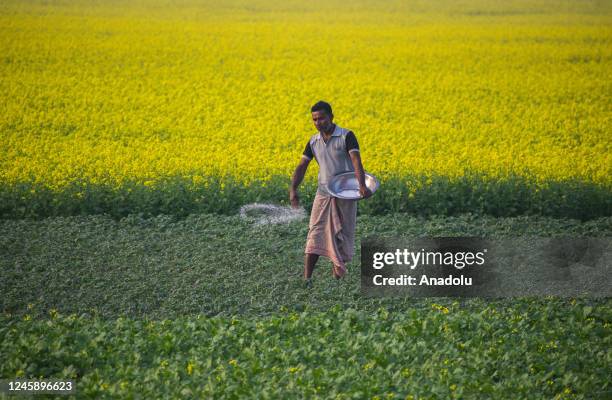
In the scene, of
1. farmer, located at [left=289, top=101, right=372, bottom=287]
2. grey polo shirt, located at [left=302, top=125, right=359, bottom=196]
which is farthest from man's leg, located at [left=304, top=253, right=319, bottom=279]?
grey polo shirt, located at [left=302, top=125, right=359, bottom=196]

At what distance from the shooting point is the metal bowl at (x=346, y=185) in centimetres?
765

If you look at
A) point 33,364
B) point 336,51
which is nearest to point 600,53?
point 336,51

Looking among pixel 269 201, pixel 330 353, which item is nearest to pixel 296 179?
pixel 330 353

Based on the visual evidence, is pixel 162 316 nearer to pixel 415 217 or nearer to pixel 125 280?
pixel 125 280

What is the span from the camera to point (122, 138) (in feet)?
44.7

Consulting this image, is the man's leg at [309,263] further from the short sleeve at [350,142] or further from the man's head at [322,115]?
the man's head at [322,115]

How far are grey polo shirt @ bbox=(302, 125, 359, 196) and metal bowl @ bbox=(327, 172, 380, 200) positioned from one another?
0.14ft

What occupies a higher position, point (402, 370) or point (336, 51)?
point (336, 51)

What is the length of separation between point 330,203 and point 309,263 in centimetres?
59

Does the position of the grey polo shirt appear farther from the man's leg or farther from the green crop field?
the green crop field

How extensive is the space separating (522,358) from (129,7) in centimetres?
2756

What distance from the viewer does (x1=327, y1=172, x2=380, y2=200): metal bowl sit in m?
7.65

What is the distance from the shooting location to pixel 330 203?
775cm

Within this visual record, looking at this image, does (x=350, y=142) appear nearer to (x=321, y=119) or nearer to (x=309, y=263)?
(x=321, y=119)
